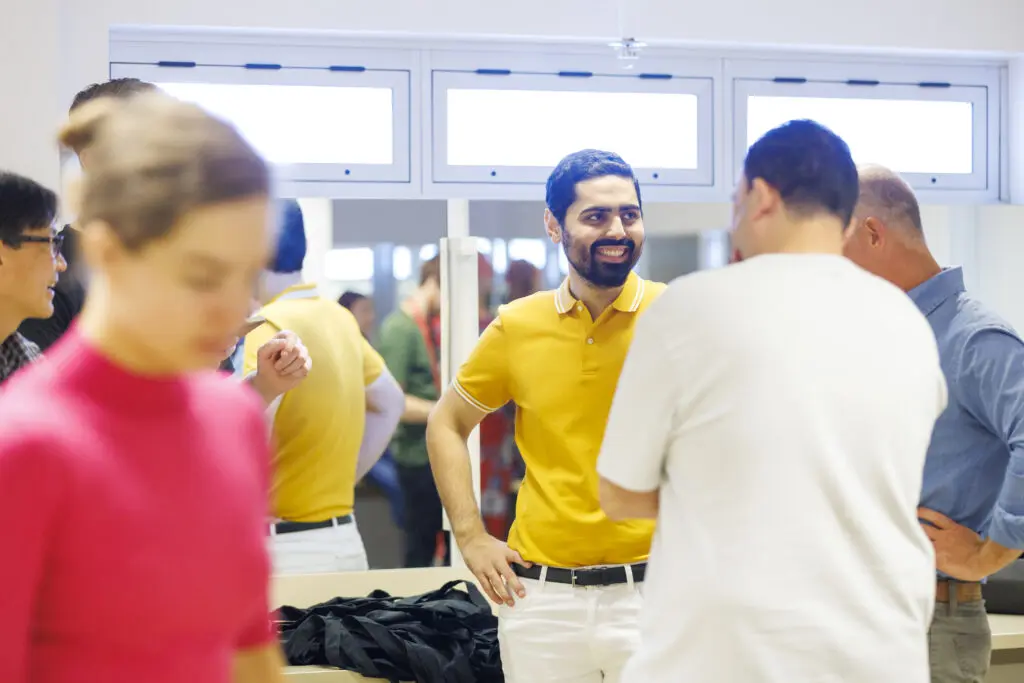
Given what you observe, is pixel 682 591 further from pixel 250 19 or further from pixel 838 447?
pixel 250 19

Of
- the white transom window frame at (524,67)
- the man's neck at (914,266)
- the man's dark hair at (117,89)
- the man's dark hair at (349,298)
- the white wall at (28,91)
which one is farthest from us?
the white transom window frame at (524,67)

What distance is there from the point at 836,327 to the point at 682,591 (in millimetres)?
396

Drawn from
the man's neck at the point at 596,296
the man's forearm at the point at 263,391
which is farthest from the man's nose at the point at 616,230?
the man's forearm at the point at 263,391

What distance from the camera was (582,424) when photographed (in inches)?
91.2

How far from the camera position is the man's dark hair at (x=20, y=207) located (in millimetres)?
1871

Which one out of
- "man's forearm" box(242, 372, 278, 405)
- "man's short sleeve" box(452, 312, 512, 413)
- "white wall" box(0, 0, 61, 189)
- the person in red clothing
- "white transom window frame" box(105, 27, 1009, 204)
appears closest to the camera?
the person in red clothing

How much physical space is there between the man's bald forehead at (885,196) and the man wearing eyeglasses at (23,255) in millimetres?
1486

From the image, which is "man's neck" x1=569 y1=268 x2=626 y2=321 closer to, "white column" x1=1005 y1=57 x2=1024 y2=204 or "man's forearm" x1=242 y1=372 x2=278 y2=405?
"man's forearm" x1=242 y1=372 x2=278 y2=405

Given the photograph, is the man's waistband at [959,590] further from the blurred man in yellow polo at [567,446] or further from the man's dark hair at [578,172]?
the man's dark hair at [578,172]

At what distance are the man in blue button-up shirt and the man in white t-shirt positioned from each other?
59 centimetres

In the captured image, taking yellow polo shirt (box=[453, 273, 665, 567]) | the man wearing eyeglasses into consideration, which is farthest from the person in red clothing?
yellow polo shirt (box=[453, 273, 665, 567])

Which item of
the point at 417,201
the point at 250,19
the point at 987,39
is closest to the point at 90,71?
the point at 250,19

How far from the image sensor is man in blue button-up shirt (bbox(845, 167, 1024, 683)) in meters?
2.04

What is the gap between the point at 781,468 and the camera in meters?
1.42
